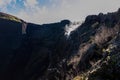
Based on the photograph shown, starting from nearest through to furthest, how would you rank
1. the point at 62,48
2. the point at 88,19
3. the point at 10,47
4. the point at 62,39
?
the point at 88,19, the point at 62,48, the point at 62,39, the point at 10,47

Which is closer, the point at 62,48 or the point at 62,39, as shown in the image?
the point at 62,48

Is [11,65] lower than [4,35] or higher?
lower

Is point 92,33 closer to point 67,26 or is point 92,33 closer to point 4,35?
point 67,26

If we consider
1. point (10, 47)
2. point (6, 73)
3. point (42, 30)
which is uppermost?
point (42, 30)

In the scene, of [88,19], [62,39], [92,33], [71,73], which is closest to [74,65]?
[71,73]

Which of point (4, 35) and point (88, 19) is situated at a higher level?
point (88, 19)

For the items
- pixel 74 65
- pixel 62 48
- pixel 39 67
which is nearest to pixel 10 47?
pixel 39 67

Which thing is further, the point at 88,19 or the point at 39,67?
the point at 39,67

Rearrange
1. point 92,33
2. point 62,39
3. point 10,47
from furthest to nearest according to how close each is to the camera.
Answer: point 10,47
point 62,39
point 92,33

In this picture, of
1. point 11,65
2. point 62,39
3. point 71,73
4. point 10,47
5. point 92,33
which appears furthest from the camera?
point 10,47

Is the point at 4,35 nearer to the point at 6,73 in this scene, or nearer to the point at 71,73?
the point at 6,73
